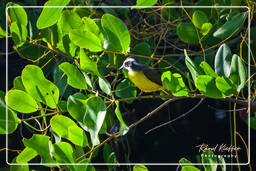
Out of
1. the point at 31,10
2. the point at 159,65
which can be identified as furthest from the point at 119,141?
the point at 31,10

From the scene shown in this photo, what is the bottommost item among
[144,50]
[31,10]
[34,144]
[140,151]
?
[140,151]

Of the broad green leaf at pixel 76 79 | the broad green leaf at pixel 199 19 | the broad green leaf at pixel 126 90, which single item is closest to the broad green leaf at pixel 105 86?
the broad green leaf at pixel 76 79

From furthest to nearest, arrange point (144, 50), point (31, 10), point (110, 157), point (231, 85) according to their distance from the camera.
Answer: point (31, 10) < point (144, 50) < point (110, 157) < point (231, 85)

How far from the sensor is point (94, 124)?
3.67 feet

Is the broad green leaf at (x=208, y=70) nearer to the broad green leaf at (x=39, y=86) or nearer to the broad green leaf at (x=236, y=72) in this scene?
the broad green leaf at (x=236, y=72)

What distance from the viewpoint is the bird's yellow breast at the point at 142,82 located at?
1.29 m

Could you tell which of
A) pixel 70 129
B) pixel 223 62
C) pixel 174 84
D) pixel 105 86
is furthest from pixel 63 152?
pixel 223 62

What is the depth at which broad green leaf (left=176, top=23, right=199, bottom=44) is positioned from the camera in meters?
1.27

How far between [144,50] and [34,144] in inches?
13.9

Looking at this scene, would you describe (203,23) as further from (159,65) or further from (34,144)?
(34,144)

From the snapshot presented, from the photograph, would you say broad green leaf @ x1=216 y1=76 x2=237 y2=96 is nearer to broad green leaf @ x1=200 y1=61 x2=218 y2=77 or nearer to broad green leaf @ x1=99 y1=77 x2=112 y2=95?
broad green leaf @ x1=200 y1=61 x2=218 y2=77

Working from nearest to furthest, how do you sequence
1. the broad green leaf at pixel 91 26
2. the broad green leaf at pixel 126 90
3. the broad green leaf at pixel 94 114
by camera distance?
the broad green leaf at pixel 94 114
the broad green leaf at pixel 91 26
the broad green leaf at pixel 126 90

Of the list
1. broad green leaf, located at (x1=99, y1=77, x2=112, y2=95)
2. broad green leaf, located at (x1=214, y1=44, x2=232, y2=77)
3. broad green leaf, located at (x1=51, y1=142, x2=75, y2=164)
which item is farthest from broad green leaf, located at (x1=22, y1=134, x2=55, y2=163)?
broad green leaf, located at (x1=214, y1=44, x2=232, y2=77)

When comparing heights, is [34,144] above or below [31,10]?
below
